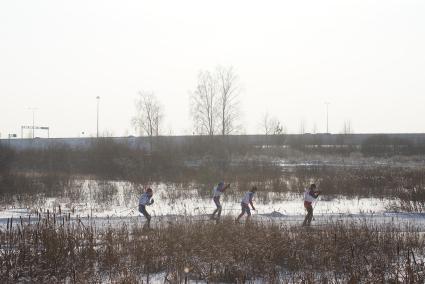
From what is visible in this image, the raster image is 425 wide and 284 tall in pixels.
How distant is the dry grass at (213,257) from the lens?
9141 millimetres

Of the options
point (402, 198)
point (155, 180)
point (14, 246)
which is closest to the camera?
point (14, 246)

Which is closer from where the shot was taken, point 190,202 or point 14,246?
point 14,246

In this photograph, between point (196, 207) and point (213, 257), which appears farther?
point (196, 207)

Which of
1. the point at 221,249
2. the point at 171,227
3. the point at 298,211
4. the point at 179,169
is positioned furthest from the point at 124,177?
the point at 221,249

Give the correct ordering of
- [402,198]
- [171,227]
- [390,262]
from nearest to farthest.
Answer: [390,262], [171,227], [402,198]

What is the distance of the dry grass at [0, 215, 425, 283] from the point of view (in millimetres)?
9141

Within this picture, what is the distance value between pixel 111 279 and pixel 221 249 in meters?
2.62

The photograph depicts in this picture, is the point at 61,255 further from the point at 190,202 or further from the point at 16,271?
the point at 190,202

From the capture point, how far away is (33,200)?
24.2 metres

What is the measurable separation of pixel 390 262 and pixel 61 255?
655 centimetres

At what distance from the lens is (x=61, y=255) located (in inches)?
407

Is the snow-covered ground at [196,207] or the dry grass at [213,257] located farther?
the snow-covered ground at [196,207]

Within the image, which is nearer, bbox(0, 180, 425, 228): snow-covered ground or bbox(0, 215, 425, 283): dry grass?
bbox(0, 215, 425, 283): dry grass

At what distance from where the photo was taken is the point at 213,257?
10117 millimetres
